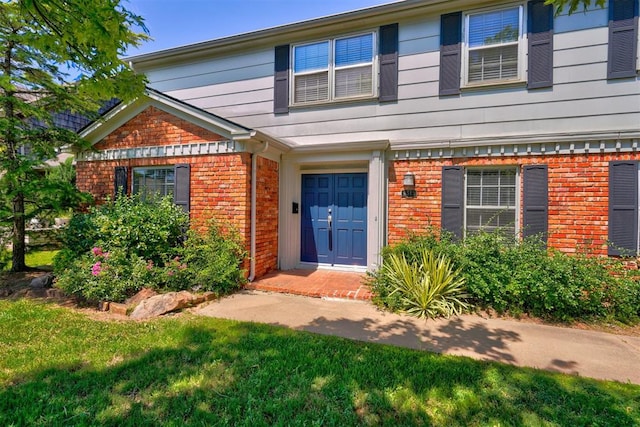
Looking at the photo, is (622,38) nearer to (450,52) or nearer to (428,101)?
(450,52)

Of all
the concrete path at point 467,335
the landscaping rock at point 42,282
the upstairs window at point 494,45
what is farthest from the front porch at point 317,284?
the upstairs window at point 494,45

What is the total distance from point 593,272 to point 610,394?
230 centimetres

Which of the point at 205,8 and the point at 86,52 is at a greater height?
the point at 205,8

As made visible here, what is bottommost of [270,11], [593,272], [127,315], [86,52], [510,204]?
[127,315]

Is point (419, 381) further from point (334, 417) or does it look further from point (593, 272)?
point (593, 272)

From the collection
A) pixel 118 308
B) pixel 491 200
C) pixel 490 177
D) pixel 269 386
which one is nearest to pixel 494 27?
pixel 490 177

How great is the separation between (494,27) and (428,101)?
5.54 ft

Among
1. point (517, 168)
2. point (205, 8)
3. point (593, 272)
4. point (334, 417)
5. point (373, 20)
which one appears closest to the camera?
point (334, 417)

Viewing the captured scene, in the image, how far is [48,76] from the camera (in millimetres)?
6055

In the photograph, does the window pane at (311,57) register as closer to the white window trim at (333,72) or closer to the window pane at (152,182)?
the white window trim at (333,72)

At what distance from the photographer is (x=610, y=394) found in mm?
2570

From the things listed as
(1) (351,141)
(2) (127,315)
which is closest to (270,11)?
(1) (351,141)

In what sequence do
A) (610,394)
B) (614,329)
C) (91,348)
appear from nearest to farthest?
(610,394)
(91,348)
(614,329)

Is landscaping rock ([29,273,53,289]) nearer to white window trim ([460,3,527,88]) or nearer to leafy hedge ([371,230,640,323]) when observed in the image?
leafy hedge ([371,230,640,323])
